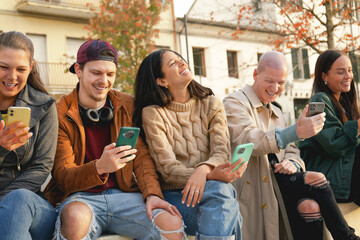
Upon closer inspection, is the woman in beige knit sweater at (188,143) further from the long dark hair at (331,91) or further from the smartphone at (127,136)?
the long dark hair at (331,91)

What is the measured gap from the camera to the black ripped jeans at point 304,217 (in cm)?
326

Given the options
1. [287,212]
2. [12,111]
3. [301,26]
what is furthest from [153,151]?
[301,26]

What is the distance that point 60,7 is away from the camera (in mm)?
16859

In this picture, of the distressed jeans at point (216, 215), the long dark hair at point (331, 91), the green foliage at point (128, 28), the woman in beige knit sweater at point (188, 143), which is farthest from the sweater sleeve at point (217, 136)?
the green foliage at point (128, 28)

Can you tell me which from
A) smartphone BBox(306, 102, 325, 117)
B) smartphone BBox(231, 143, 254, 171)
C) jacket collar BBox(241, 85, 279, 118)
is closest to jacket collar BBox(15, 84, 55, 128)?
smartphone BBox(231, 143, 254, 171)

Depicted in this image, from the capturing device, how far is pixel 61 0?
17.6 meters

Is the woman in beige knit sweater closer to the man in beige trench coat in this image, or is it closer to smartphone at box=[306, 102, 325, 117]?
the man in beige trench coat

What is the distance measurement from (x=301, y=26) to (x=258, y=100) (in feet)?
25.8

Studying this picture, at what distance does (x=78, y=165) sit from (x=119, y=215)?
0.50 meters

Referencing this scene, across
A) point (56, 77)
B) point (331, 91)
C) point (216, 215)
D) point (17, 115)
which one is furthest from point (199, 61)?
point (17, 115)

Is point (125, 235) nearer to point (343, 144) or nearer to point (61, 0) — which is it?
point (343, 144)

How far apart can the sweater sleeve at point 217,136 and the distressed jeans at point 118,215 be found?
0.60 m

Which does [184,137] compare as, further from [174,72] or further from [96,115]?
[96,115]

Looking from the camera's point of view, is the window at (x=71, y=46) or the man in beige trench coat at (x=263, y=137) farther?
the window at (x=71, y=46)
